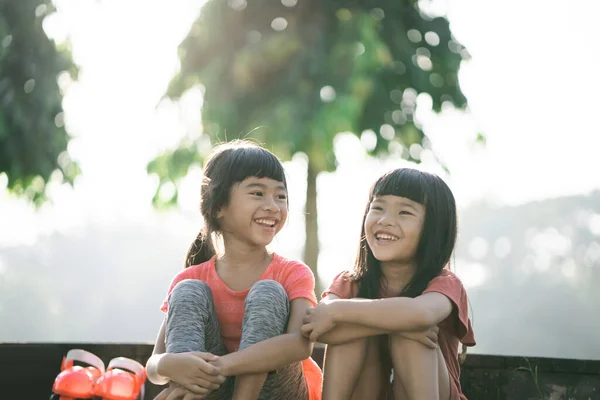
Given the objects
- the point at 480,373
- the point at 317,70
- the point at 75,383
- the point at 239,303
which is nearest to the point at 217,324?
the point at 239,303

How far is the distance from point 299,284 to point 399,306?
0.39m

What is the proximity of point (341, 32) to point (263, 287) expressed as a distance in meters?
4.71

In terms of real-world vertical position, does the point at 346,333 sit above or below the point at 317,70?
below

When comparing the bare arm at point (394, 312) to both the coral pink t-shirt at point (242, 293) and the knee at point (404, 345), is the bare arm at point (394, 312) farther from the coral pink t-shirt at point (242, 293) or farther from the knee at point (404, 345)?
the coral pink t-shirt at point (242, 293)

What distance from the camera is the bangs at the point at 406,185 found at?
7.30 feet

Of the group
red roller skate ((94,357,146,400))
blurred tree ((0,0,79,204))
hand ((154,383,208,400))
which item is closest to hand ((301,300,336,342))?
hand ((154,383,208,400))

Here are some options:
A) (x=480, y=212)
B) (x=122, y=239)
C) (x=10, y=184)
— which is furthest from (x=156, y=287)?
(x=10, y=184)

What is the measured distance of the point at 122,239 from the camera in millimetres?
30297

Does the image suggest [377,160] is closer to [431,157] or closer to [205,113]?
[431,157]

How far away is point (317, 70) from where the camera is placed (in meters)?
6.25

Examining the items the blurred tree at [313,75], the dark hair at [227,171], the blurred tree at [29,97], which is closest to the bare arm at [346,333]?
the dark hair at [227,171]

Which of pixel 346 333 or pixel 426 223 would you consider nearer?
pixel 346 333

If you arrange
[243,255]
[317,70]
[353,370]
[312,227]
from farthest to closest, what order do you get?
[312,227] < [317,70] < [243,255] < [353,370]

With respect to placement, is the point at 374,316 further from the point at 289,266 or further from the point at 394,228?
the point at 289,266
